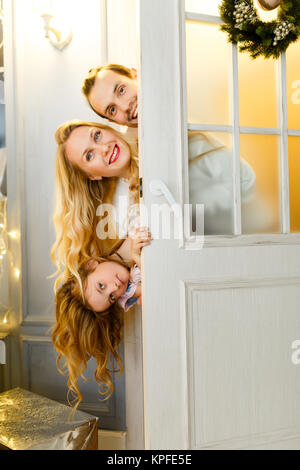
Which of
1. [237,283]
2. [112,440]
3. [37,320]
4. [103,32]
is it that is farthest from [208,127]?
[112,440]

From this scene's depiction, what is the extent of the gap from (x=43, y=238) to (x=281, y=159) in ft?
4.11

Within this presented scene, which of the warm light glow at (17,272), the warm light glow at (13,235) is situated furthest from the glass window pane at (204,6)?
the warm light glow at (17,272)

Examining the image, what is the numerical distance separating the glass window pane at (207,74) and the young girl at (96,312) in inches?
27.5

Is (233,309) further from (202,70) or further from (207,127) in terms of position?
(202,70)

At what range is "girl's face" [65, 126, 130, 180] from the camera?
1.83 metres

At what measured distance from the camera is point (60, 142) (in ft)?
6.21

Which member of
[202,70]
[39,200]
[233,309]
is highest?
[202,70]

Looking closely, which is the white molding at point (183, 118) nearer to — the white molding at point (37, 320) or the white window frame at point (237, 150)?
the white window frame at point (237, 150)

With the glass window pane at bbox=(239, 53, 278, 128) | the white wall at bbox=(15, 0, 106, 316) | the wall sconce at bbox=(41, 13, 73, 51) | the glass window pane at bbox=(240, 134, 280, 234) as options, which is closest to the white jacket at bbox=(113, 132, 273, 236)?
the glass window pane at bbox=(240, 134, 280, 234)

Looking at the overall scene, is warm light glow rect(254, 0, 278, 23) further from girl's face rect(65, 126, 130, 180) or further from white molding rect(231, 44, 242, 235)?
girl's face rect(65, 126, 130, 180)

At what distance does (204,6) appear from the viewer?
4.67 ft

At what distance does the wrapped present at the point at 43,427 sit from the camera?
1487 mm

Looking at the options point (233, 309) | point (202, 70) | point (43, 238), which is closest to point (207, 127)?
point (202, 70)

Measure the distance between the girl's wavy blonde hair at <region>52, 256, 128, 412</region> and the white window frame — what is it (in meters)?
0.63
